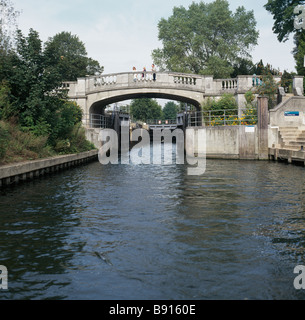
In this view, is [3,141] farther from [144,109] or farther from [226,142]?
[144,109]

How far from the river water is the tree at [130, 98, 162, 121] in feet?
256

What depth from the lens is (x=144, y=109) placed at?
9119 centimetres

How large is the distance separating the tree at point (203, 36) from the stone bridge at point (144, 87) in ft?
60.5

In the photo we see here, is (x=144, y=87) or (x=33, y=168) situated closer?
(x=33, y=168)

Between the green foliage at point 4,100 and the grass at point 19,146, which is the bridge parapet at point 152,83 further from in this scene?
the green foliage at point 4,100

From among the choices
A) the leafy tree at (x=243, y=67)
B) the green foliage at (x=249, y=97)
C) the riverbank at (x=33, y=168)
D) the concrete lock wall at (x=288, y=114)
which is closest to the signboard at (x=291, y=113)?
the concrete lock wall at (x=288, y=114)

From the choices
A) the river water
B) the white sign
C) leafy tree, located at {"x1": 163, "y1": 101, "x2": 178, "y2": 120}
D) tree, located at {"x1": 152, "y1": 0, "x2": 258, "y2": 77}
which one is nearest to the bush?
the river water

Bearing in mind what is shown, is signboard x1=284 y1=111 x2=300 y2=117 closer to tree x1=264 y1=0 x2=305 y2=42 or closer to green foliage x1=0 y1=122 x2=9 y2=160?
green foliage x1=0 y1=122 x2=9 y2=160

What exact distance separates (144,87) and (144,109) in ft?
192

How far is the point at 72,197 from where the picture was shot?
474 inches

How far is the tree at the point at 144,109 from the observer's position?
9050cm

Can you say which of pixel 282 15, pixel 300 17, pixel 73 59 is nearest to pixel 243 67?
pixel 282 15

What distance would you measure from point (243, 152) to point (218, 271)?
1968 cm
